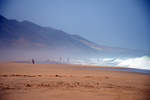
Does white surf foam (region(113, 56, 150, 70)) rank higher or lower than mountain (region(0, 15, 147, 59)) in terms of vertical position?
lower

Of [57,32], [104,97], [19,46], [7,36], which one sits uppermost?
[57,32]

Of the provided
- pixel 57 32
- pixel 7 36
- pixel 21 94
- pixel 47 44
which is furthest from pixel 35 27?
pixel 21 94

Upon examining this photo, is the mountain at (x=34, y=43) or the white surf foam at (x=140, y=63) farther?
the mountain at (x=34, y=43)

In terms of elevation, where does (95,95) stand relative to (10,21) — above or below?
below

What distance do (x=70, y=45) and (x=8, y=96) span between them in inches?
2452

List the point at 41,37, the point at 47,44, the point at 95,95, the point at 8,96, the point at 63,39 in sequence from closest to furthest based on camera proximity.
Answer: the point at 8,96 → the point at 95,95 → the point at 47,44 → the point at 41,37 → the point at 63,39

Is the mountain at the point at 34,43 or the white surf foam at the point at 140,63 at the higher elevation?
the mountain at the point at 34,43

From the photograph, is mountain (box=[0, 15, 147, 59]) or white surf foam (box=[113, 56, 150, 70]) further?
mountain (box=[0, 15, 147, 59])

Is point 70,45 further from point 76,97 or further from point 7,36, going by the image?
point 76,97

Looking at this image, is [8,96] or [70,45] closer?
[8,96]

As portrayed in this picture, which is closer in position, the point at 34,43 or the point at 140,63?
the point at 140,63

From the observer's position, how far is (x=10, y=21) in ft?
217

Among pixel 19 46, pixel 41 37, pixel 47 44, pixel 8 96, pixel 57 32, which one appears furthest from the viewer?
pixel 57 32

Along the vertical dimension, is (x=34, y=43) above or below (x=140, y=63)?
above
